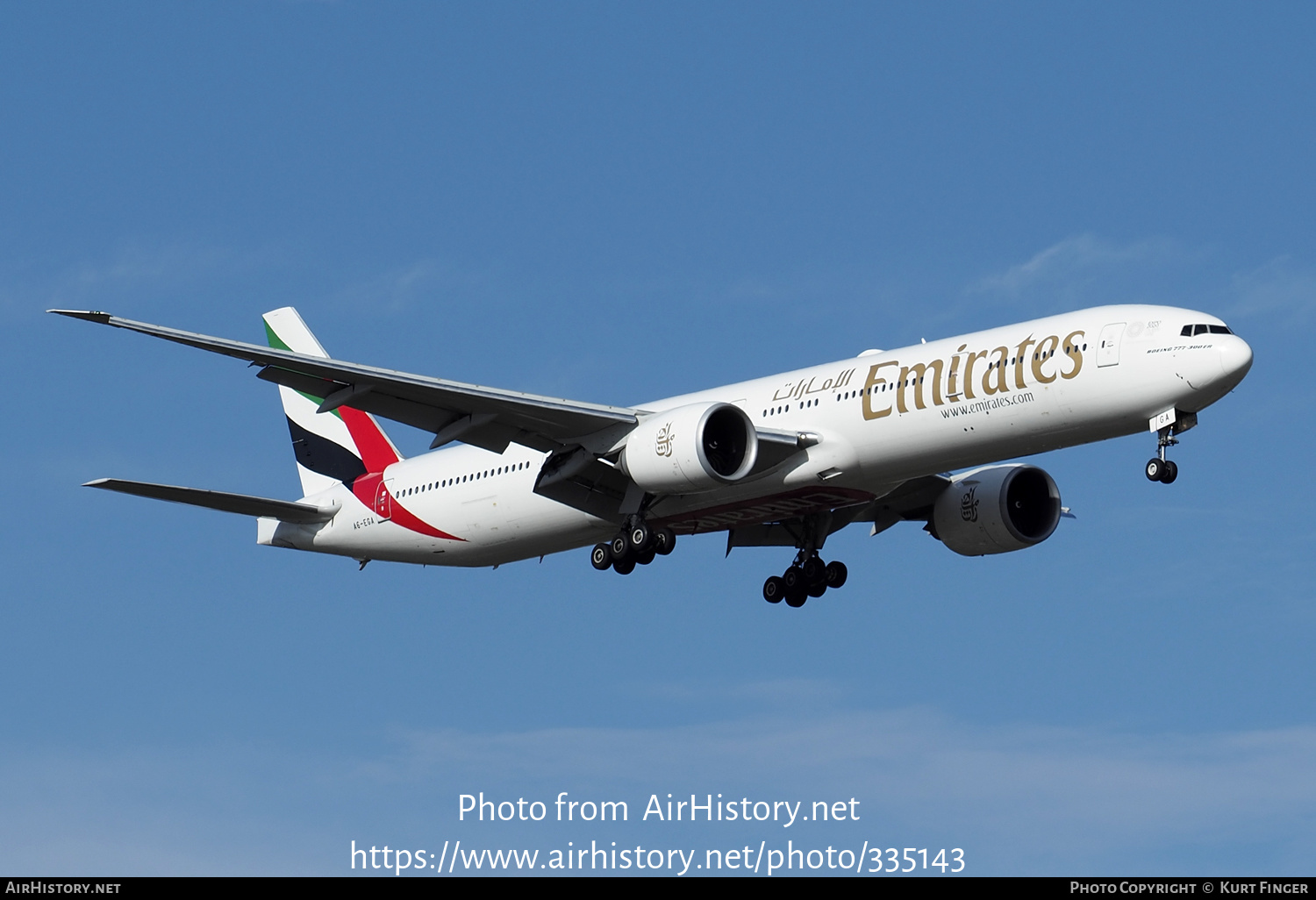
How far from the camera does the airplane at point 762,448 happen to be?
3538 centimetres

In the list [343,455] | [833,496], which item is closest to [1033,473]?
[833,496]

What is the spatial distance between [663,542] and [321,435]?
12.3 meters

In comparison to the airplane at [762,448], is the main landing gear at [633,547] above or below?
below

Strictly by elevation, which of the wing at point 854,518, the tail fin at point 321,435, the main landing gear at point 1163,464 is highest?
the tail fin at point 321,435

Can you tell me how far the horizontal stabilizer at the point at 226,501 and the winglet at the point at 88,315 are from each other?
6.51 m

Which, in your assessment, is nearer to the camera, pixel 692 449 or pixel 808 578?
pixel 692 449

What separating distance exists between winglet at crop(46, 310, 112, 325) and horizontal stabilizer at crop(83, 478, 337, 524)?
651 centimetres

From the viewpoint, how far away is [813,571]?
4381 cm

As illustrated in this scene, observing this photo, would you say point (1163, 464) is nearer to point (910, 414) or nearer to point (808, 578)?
point (910, 414)

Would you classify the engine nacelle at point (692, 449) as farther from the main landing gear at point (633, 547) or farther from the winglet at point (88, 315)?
the winglet at point (88, 315)

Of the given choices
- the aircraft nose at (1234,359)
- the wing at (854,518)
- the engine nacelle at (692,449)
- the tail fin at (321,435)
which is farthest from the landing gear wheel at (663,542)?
the aircraft nose at (1234,359)

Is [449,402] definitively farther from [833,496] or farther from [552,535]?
[833,496]

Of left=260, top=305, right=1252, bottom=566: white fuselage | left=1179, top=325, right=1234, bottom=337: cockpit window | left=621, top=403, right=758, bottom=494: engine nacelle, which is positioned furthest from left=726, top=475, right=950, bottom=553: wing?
left=1179, top=325, right=1234, bottom=337: cockpit window

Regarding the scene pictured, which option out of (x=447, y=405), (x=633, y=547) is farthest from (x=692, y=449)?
(x=447, y=405)
